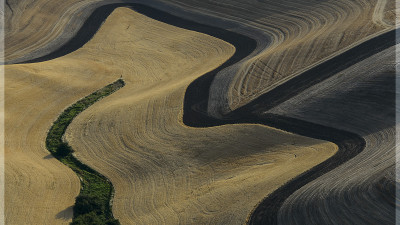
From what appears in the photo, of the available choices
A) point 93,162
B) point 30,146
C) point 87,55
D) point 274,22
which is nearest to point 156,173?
point 93,162

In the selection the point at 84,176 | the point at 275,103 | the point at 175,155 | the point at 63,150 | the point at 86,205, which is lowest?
the point at 63,150

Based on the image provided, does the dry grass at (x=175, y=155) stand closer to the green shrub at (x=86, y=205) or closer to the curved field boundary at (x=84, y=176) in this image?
the curved field boundary at (x=84, y=176)

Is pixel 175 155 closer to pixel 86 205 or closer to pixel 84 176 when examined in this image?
pixel 84 176

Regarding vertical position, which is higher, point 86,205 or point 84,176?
point 86,205

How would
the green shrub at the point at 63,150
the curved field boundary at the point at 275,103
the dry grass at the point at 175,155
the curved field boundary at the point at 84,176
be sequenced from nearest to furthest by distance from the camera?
the curved field boundary at the point at 275,103 < the dry grass at the point at 175,155 < the curved field boundary at the point at 84,176 < the green shrub at the point at 63,150

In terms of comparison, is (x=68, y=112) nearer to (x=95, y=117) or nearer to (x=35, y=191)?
(x=95, y=117)

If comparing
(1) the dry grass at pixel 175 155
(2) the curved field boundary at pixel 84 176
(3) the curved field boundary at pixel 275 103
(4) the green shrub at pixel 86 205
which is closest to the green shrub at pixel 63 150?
(2) the curved field boundary at pixel 84 176

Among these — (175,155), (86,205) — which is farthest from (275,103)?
(86,205)
